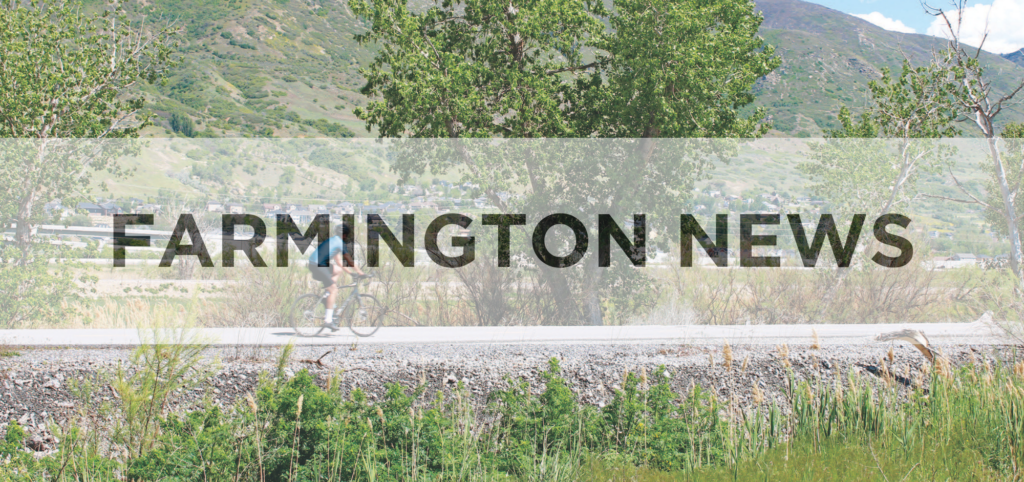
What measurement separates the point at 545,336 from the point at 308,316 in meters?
2.90

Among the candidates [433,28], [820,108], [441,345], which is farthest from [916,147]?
[820,108]

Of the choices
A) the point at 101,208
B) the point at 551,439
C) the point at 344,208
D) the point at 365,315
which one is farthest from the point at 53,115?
the point at 551,439

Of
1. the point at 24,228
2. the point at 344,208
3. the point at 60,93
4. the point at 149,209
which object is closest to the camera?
the point at 60,93

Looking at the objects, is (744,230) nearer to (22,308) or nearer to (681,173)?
(681,173)

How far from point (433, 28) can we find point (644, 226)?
480cm

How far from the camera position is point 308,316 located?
26.6ft

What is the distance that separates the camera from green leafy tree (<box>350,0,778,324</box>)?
31.8 ft

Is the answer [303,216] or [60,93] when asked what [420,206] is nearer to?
[303,216]

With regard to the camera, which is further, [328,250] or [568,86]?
[568,86]

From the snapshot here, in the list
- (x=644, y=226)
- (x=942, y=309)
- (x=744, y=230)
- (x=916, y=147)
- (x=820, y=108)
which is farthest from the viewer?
(x=820, y=108)

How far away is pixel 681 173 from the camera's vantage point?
34.6 ft

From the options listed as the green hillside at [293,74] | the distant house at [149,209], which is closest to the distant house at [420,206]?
the distant house at [149,209]

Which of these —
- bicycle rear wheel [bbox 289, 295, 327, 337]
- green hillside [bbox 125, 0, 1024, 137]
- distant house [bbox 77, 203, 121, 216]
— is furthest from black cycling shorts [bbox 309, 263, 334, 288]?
green hillside [bbox 125, 0, 1024, 137]

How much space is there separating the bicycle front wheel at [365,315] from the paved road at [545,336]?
143 millimetres
